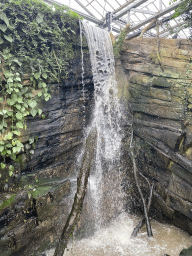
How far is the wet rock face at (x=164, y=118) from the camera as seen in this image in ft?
16.7

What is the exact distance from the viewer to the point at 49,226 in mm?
4418

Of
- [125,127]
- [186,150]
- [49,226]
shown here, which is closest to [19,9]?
[125,127]

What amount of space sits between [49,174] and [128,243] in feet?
9.15

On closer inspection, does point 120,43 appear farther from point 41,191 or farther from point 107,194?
point 41,191

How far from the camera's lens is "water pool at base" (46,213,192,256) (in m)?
4.23

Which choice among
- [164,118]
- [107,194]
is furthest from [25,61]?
[107,194]

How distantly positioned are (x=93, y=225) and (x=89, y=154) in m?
2.89

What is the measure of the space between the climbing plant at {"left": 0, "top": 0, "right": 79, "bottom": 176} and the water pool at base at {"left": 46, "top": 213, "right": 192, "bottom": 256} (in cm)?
259

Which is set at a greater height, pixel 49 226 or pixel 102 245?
pixel 49 226

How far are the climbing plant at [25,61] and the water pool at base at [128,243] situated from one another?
2593 millimetres

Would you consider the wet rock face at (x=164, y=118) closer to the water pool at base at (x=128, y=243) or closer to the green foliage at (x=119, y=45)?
the green foliage at (x=119, y=45)

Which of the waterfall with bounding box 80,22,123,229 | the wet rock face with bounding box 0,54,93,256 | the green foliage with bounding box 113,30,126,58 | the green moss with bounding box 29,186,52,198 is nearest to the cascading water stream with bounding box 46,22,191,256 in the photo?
the waterfall with bounding box 80,22,123,229

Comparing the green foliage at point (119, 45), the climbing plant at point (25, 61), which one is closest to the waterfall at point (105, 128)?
the green foliage at point (119, 45)

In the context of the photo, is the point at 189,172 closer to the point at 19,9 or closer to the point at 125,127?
the point at 125,127
